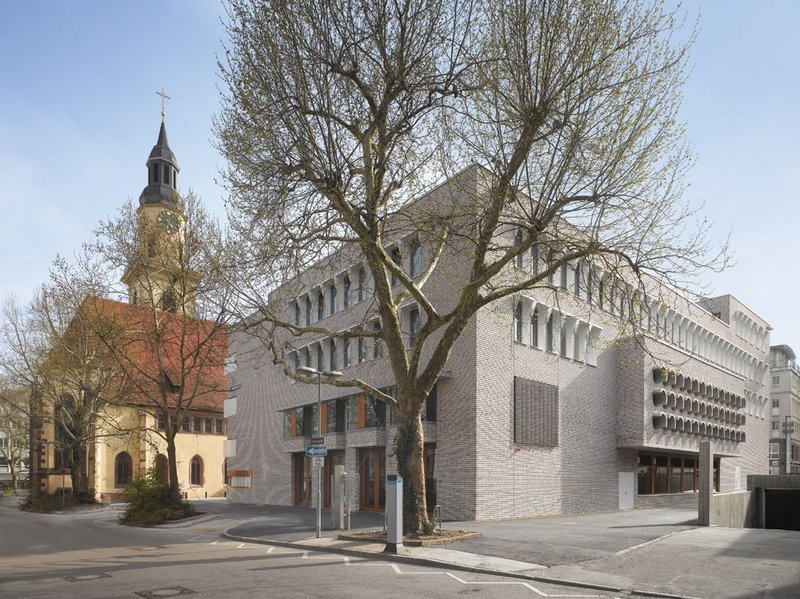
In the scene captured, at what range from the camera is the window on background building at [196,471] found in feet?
206

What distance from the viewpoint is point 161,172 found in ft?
214

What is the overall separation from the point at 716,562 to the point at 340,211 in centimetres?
1112

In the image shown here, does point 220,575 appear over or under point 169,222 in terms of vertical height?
under

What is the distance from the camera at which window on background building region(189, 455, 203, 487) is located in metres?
62.9

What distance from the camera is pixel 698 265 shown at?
54.2 ft

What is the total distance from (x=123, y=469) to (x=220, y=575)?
5023 cm

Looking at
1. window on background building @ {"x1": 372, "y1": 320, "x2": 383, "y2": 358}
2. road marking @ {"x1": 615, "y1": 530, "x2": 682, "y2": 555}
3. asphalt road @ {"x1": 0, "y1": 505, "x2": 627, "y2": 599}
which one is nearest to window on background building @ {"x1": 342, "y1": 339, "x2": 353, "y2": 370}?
window on background building @ {"x1": 372, "y1": 320, "x2": 383, "y2": 358}

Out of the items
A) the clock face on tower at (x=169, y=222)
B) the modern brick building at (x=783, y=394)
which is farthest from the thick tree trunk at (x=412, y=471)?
the modern brick building at (x=783, y=394)

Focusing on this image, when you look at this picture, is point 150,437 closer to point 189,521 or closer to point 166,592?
point 189,521

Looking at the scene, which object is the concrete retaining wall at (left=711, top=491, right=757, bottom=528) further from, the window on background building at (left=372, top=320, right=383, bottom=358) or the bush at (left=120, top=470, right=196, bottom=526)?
the bush at (left=120, top=470, right=196, bottom=526)

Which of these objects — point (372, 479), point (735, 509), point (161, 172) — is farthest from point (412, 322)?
point (161, 172)

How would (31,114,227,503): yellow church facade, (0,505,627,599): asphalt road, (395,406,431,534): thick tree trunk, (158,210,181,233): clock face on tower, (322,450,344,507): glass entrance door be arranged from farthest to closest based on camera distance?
(31,114,227,503): yellow church facade, (322,450,344,507): glass entrance door, (158,210,181,233): clock face on tower, (395,406,431,534): thick tree trunk, (0,505,627,599): asphalt road

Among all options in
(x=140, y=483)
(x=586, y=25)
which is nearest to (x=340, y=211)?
(x=586, y=25)

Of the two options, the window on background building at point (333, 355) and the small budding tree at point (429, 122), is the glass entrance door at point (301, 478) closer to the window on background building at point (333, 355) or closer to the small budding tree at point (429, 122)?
the window on background building at point (333, 355)
